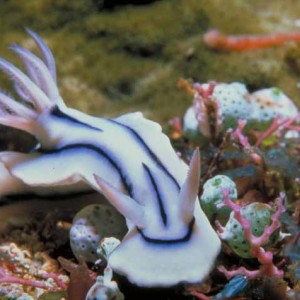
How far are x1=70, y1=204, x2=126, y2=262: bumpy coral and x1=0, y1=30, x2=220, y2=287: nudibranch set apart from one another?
147mm

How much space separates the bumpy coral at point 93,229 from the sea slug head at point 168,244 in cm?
32

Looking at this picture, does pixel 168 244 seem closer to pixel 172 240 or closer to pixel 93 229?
pixel 172 240

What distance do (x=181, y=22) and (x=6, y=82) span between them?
134cm

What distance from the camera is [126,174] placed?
2414 millimetres

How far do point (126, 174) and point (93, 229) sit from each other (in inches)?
12.5

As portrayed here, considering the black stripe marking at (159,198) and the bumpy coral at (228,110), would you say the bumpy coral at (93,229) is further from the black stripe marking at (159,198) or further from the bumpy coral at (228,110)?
the bumpy coral at (228,110)

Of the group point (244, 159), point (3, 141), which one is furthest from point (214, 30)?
point (3, 141)

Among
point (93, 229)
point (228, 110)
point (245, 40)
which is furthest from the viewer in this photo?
point (245, 40)

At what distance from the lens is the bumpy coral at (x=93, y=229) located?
2.48 metres

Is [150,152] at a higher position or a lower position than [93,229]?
higher

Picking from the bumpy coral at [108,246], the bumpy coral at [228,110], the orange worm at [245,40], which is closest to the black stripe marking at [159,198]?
the bumpy coral at [108,246]

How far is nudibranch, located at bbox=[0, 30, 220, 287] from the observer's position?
205 centimetres

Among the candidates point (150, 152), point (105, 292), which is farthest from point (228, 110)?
point (105, 292)

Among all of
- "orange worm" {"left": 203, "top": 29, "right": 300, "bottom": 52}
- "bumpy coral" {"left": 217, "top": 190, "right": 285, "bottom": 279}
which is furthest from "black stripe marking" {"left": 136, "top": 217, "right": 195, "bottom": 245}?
"orange worm" {"left": 203, "top": 29, "right": 300, "bottom": 52}
